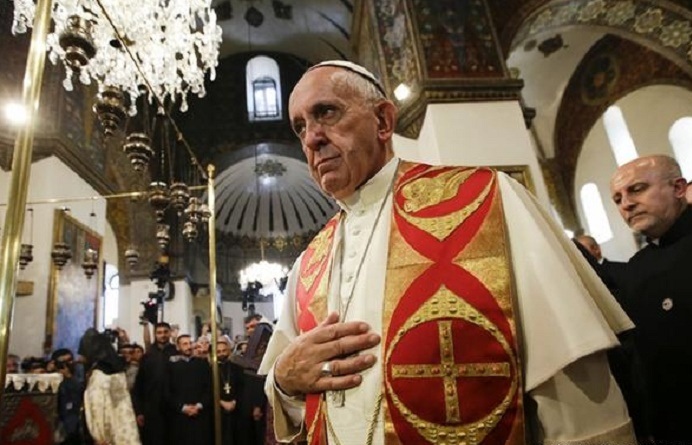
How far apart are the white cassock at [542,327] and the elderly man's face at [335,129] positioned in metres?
0.13

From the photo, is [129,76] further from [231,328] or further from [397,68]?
[231,328]

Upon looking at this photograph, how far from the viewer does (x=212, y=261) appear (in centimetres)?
505

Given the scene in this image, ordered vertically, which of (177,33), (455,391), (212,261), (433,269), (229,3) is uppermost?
(229,3)

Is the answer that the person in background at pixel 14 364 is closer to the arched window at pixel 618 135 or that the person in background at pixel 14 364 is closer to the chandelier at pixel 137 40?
the chandelier at pixel 137 40

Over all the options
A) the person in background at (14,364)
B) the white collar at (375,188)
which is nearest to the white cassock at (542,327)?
the white collar at (375,188)

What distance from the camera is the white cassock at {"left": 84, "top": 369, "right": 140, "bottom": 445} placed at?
16.6ft

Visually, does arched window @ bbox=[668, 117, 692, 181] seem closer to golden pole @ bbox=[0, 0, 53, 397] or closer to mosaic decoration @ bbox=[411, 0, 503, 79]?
mosaic decoration @ bbox=[411, 0, 503, 79]

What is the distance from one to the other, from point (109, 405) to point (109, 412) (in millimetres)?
74

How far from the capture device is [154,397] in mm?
5445

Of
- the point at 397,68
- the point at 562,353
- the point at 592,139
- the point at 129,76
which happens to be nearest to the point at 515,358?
the point at 562,353

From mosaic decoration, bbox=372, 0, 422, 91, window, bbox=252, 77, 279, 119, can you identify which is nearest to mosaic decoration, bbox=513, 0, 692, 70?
mosaic decoration, bbox=372, 0, 422, 91

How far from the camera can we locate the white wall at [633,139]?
33.6 ft

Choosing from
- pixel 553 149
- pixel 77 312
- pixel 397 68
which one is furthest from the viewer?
pixel 553 149

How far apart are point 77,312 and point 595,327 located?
865 centimetres
